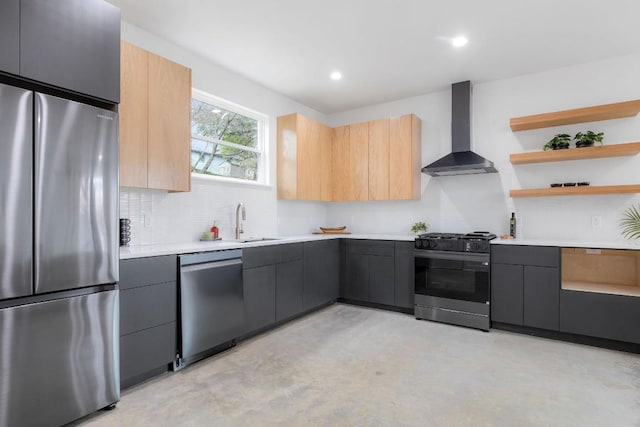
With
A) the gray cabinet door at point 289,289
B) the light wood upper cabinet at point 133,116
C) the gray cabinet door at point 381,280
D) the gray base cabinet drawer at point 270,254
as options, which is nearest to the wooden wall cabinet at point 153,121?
the light wood upper cabinet at point 133,116

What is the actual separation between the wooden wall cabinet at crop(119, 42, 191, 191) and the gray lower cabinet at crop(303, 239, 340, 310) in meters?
1.66

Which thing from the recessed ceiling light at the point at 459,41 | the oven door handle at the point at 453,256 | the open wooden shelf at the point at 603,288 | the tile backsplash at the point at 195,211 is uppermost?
the recessed ceiling light at the point at 459,41

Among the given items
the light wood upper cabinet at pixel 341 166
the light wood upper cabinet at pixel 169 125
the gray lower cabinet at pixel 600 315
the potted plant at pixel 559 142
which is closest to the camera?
the light wood upper cabinet at pixel 169 125

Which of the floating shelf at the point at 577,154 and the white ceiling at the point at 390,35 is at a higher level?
the white ceiling at the point at 390,35

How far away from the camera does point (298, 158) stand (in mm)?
4516

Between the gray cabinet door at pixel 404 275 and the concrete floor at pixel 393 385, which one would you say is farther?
the gray cabinet door at pixel 404 275

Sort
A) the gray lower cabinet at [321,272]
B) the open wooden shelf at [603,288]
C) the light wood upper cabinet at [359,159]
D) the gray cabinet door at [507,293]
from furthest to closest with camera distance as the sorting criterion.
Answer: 1. the light wood upper cabinet at [359,159]
2. the gray lower cabinet at [321,272]
3. the gray cabinet door at [507,293]
4. the open wooden shelf at [603,288]

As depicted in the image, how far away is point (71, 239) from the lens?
75.9 inches

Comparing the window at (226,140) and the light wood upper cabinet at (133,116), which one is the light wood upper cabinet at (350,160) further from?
the light wood upper cabinet at (133,116)

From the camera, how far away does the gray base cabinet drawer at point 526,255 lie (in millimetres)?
3370

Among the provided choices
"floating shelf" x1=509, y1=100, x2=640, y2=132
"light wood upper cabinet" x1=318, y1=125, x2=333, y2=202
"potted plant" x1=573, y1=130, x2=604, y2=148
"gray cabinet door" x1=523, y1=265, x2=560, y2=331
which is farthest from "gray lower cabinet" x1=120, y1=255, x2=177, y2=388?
"potted plant" x1=573, y1=130, x2=604, y2=148

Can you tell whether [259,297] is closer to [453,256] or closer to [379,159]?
[453,256]

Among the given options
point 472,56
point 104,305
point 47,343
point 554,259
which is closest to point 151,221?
point 104,305

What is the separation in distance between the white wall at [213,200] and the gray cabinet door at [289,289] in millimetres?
745
